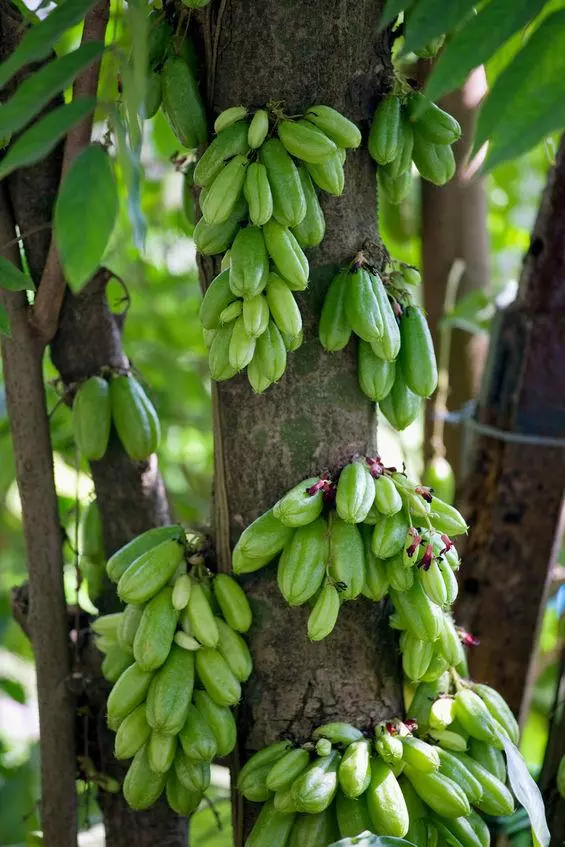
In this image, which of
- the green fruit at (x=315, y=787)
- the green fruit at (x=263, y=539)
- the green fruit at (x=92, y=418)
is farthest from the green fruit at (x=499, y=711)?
the green fruit at (x=92, y=418)

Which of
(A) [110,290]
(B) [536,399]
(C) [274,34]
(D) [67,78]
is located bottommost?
(B) [536,399]

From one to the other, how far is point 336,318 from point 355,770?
483 millimetres

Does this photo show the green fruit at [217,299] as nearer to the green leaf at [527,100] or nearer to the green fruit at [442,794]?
the green leaf at [527,100]

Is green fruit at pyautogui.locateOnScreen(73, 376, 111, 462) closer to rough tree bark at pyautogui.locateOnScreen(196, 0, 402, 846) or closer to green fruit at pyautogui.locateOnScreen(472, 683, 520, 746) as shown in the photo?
rough tree bark at pyautogui.locateOnScreen(196, 0, 402, 846)

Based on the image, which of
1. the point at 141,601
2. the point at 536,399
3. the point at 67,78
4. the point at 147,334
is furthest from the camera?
the point at 147,334

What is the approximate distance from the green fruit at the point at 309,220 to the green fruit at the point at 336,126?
0.05 metres

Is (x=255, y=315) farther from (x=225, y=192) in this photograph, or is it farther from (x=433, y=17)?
(x=433, y=17)

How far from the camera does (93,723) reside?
129 centimetres

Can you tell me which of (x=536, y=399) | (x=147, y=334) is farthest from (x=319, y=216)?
(x=147, y=334)

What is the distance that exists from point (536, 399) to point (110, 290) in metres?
0.74

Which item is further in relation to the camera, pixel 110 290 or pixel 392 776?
pixel 110 290

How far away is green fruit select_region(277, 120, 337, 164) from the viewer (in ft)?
2.98

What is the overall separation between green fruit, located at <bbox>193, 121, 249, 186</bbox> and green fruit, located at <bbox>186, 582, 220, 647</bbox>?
18.0 inches

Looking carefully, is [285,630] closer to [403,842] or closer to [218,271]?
[403,842]
